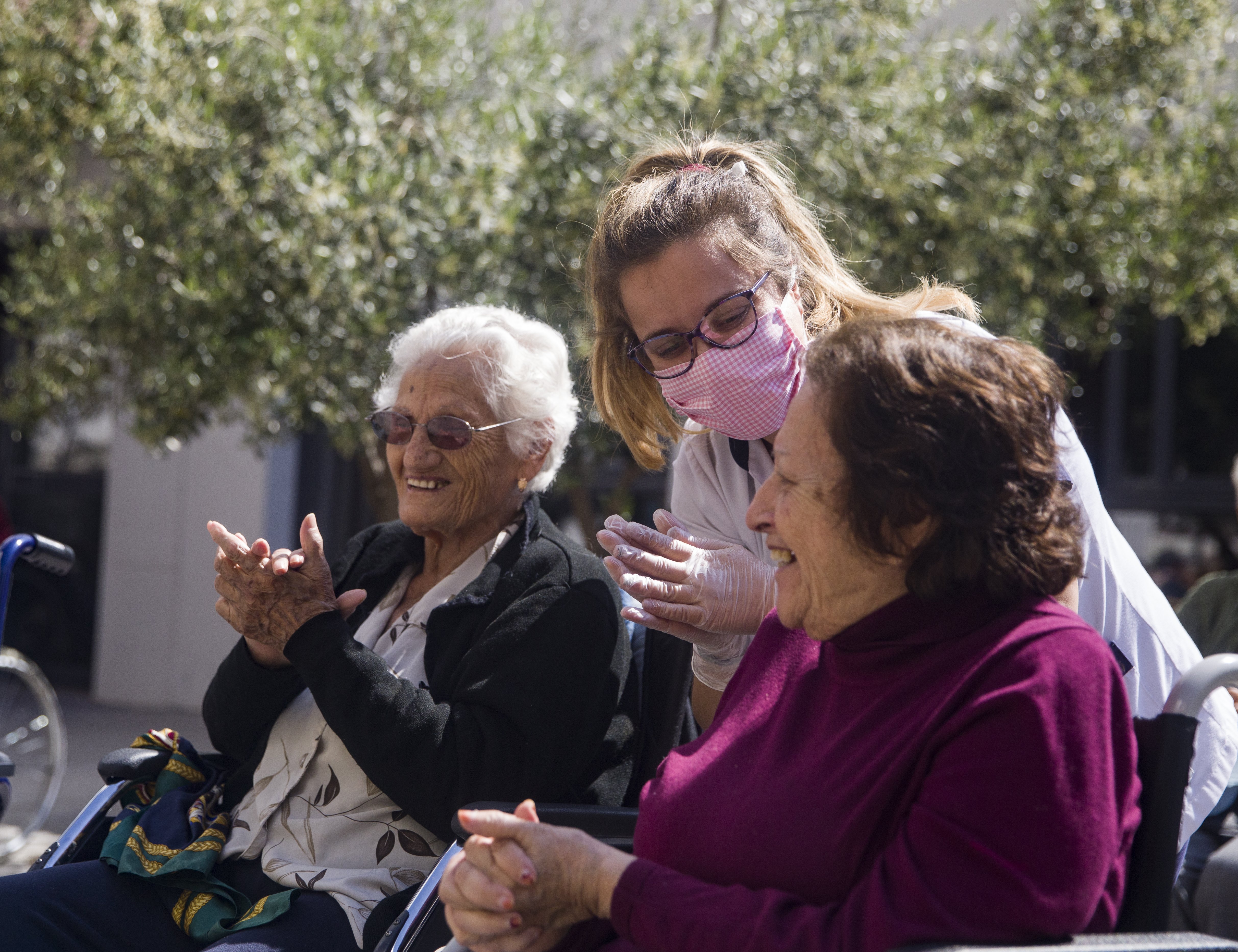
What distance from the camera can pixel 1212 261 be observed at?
492 cm

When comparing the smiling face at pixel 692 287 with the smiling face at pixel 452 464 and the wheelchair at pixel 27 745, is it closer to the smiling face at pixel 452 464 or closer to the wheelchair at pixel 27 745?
the smiling face at pixel 452 464

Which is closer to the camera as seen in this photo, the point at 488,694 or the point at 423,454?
the point at 488,694

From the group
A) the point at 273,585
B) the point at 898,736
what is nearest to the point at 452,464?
the point at 273,585

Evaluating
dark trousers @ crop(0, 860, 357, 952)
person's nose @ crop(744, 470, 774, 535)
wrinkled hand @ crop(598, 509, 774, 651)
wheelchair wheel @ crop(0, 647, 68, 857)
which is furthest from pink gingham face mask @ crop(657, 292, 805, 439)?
wheelchair wheel @ crop(0, 647, 68, 857)

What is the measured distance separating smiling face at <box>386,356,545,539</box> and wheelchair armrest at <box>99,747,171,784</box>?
0.71 meters

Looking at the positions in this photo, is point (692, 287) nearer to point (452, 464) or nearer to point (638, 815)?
point (452, 464)

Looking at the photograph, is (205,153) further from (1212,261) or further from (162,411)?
(1212,261)

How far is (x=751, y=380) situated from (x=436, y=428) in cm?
74

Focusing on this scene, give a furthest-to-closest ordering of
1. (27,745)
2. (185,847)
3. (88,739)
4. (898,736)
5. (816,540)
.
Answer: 1. (88,739)
2. (27,745)
3. (185,847)
4. (816,540)
5. (898,736)

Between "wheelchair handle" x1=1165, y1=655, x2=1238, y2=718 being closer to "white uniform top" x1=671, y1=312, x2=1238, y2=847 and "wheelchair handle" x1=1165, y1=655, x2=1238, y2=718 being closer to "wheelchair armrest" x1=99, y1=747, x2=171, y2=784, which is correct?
"white uniform top" x1=671, y1=312, x2=1238, y2=847

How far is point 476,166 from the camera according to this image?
15.6 feet

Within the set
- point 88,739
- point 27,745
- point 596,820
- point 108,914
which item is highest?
point 596,820

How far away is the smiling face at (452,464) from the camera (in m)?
2.49

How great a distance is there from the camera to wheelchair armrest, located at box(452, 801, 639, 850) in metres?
2.01
